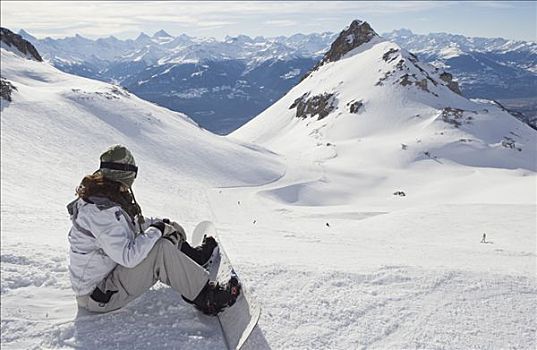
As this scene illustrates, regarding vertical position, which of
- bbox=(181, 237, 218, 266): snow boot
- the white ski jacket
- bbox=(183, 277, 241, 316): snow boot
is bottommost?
bbox=(183, 277, 241, 316): snow boot

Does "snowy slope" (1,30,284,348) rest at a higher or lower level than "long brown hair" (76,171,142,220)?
lower

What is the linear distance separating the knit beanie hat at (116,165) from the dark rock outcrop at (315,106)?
79.1 m

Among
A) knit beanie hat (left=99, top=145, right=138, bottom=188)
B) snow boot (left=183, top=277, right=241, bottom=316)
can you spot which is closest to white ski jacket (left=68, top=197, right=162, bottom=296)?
knit beanie hat (left=99, top=145, right=138, bottom=188)

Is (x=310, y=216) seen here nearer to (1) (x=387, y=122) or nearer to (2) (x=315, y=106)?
(1) (x=387, y=122)

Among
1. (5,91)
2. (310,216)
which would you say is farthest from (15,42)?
(310,216)

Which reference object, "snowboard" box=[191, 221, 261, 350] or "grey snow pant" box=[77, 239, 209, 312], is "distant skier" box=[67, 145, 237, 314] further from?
"snowboard" box=[191, 221, 261, 350]

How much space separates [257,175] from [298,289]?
3766cm

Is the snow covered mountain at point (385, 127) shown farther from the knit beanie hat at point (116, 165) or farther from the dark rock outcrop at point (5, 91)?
the knit beanie hat at point (116, 165)

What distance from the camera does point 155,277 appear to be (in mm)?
5777

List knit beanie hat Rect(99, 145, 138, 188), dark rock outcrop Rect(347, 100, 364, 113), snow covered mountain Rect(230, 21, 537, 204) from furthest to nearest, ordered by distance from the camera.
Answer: dark rock outcrop Rect(347, 100, 364, 113) < snow covered mountain Rect(230, 21, 537, 204) < knit beanie hat Rect(99, 145, 138, 188)

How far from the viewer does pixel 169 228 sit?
598 centimetres

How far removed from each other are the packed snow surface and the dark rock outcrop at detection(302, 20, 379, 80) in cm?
2820

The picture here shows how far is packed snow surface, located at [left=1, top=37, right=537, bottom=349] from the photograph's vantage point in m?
5.96

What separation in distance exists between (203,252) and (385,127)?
67714 millimetres
